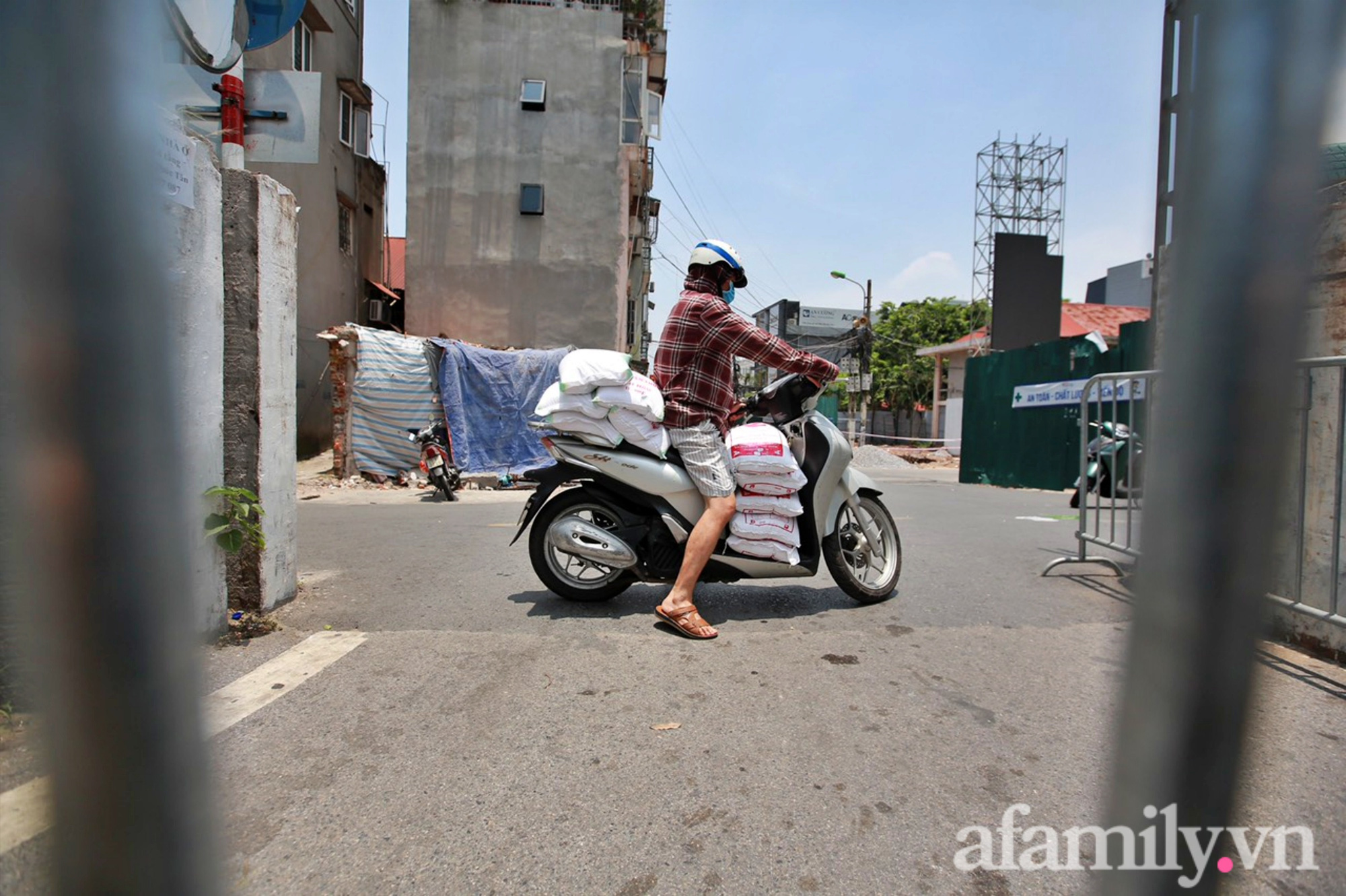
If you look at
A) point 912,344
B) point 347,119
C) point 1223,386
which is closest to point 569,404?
point 1223,386

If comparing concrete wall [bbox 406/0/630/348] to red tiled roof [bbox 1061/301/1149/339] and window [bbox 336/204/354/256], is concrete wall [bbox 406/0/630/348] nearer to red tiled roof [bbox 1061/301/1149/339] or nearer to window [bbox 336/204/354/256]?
window [bbox 336/204/354/256]

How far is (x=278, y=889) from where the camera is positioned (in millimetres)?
1699

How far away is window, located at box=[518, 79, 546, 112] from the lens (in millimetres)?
18250

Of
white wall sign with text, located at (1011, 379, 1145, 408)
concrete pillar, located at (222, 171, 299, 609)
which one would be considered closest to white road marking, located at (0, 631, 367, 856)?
concrete pillar, located at (222, 171, 299, 609)

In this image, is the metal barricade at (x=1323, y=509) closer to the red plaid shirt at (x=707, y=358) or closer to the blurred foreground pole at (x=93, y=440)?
the red plaid shirt at (x=707, y=358)

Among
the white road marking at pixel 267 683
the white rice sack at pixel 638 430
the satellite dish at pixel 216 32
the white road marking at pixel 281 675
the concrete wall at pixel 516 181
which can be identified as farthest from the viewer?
the concrete wall at pixel 516 181

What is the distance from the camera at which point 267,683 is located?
2930 mm

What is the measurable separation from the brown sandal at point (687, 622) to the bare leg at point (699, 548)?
0.03 metres

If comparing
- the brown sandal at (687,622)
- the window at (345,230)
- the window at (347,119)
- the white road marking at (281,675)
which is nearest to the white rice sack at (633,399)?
the brown sandal at (687,622)

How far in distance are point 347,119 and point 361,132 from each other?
23.8 inches

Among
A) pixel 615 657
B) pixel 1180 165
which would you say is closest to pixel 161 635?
pixel 1180 165

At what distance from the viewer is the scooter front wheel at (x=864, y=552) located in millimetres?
4062

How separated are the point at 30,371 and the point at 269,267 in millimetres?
3359

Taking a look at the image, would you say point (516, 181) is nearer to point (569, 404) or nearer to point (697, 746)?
point (569, 404)
